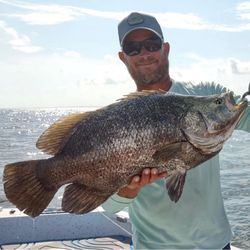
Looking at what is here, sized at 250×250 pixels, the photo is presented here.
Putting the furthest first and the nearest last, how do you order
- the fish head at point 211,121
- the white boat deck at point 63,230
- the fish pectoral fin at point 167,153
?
the white boat deck at point 63,230, the fish head at point 211,121, the fish pectoral fin at point 167,153

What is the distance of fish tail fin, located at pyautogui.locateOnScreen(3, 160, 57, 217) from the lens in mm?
3139

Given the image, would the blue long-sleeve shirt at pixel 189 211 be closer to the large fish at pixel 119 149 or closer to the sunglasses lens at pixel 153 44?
the large fish at pixel 119 149

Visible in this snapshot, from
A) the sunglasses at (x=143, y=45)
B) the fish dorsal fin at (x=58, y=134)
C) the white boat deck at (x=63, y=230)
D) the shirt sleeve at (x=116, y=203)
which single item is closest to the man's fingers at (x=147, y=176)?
the shirt sleeve at (x=116, y=203)

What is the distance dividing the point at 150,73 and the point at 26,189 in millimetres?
1450

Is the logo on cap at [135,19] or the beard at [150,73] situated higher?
the logo on cap at [135,19]

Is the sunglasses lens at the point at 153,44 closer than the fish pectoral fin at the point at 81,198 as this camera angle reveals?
No

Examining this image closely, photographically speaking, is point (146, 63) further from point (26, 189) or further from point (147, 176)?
point (26, 189)

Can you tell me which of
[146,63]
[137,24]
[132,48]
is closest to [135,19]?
[137,24]

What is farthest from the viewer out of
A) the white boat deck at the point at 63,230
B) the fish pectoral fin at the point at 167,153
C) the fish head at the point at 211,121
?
the white boat deck at the point at 63,230

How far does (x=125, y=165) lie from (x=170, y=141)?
13.2 inches

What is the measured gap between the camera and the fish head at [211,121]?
3.18m

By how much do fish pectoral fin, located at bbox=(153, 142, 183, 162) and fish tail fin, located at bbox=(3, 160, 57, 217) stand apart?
2.43 ft

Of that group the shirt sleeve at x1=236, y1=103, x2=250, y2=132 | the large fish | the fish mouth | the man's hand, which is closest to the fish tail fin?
the large fish

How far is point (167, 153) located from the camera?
121 inches
